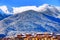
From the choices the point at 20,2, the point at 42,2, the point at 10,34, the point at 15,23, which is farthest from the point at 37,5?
the point at 10,34

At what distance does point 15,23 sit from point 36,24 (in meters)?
0.46

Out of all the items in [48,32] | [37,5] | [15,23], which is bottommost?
[48,32]

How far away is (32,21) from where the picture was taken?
378cm

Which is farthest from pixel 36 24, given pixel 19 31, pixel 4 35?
pixel 4 35

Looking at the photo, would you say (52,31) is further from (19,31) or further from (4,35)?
(4,35)

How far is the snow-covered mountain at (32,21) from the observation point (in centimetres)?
372

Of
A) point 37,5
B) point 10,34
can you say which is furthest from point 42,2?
point 10,34

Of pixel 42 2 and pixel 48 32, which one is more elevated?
pixel 42 2

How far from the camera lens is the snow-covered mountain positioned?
3.72 meters

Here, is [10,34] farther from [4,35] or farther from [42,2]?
[42,2]

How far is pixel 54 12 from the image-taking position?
12.6 feet

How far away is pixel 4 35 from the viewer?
12.1 ft

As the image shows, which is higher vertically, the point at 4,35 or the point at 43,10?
the point at 43,10

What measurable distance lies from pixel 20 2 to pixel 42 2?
49 cm
